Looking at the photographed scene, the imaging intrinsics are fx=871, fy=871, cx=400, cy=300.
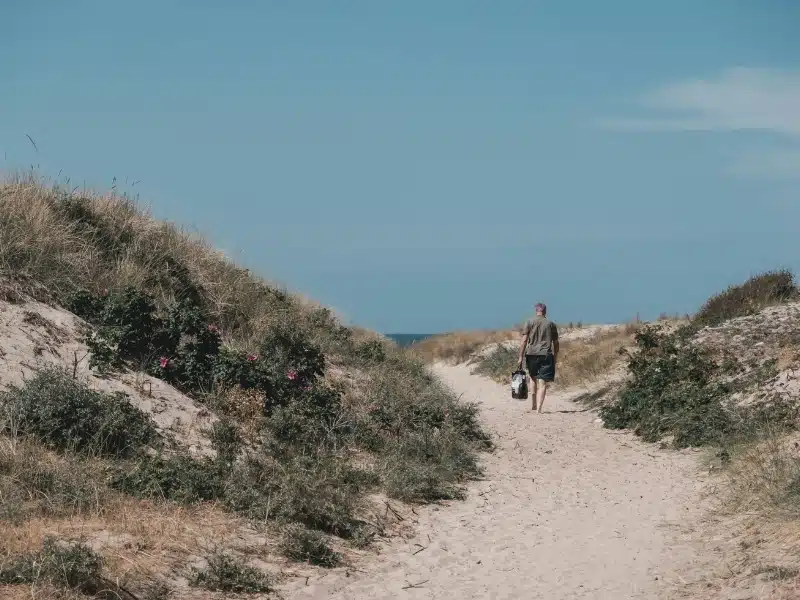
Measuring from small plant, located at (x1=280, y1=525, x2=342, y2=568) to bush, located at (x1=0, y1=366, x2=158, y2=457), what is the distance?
95.1 inches

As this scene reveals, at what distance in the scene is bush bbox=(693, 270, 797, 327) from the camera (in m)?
19.6

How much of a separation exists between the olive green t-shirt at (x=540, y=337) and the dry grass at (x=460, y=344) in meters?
16.1

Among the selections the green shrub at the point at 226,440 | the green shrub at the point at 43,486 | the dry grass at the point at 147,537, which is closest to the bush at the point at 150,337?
the green shrub at the point at 226,440

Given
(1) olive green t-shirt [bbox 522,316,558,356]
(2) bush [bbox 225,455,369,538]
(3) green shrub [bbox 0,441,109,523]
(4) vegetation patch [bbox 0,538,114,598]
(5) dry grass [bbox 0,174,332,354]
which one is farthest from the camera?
(1) olive green t-shirt [bbox 522,316,558,356]

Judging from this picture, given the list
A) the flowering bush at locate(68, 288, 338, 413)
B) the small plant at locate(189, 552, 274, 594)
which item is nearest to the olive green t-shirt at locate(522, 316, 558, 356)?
the flowering bush at locate(68, 288, 338, 413)

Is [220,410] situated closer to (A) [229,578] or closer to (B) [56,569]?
(A) [229,578]

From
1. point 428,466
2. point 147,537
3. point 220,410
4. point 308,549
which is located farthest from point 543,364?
point 147,537

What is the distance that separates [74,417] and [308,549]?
2.99 metres

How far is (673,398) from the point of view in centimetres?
1460

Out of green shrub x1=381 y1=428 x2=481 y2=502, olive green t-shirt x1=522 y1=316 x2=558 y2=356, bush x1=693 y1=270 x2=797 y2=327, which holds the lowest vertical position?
green shrub x1=381 y1=428 x2=481 y2=502

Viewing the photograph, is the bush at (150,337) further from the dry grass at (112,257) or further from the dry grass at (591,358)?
the dry grass at (591,358)

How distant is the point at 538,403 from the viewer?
725 inches

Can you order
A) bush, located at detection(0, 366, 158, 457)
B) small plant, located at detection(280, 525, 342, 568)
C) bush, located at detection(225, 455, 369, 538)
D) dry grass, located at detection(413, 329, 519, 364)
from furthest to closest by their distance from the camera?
dry grass, located at detection(413, 329, 519, 364)
bush, located at detection(0, 366, 158, 457)
bush, located at detection(225, 455, 369, 538)
small plant, located at detection(280, 525, 342, 568)

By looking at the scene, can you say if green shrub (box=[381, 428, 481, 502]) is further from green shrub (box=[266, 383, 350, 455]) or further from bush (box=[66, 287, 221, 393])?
bush (box=[66, 287, 221, 393])
